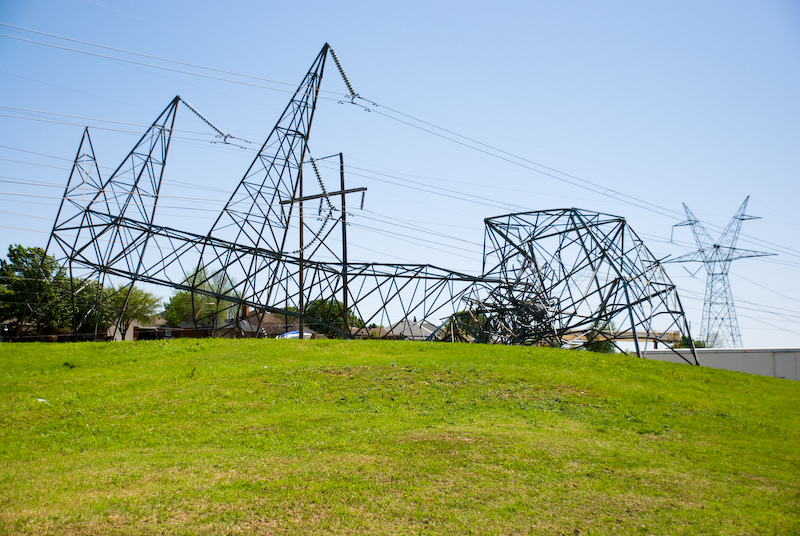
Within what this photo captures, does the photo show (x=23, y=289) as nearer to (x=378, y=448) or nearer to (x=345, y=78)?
(x=345, y=78)

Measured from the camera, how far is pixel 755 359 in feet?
131

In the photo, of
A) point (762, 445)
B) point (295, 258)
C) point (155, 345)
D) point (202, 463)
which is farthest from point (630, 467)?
point (295, 258)

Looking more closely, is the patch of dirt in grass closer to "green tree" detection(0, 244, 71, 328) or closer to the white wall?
the white wall

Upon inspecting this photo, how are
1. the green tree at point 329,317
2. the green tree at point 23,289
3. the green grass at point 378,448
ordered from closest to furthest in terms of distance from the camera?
1. the green grass at point 378,448
2. the green tree at point 329,317
3. the green tree at point 23,289

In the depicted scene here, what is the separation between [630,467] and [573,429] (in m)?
2.46

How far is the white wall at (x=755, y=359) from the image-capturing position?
3788 cm

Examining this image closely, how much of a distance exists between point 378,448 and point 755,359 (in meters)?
38.5

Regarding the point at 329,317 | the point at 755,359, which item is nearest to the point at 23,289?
the point at 329,317

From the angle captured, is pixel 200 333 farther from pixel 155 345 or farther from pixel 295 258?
pixel 155 345

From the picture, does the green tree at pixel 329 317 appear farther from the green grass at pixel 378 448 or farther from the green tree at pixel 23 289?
the green tree at pixel 23 289

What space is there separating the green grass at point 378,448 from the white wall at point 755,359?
71.8ft

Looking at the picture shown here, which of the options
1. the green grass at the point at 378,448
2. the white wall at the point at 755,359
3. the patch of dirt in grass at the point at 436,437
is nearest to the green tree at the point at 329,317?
the green grass at the point at 378,448

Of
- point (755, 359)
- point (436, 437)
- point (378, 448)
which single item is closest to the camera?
point (378, 448)

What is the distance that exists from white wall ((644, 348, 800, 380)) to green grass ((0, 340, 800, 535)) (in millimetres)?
21873
